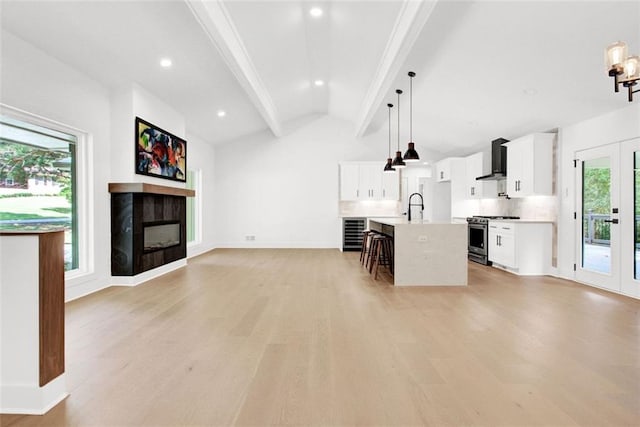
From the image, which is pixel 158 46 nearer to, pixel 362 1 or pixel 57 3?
pixel 57 3

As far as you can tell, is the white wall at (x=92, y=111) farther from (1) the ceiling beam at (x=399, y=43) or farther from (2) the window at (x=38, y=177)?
(1) the ceiling beam at (x=399, y=43)

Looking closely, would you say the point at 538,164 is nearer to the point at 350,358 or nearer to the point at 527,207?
the point at 527,207

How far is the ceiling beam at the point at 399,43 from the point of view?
329cm

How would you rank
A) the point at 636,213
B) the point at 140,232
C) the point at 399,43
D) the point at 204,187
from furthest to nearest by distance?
the point at 204,187 → the point at 140,232 → the point at 636,213 → the point at 399,43

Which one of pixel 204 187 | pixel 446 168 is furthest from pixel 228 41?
pixel 446 168

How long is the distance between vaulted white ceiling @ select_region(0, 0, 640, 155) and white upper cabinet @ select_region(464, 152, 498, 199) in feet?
2.24

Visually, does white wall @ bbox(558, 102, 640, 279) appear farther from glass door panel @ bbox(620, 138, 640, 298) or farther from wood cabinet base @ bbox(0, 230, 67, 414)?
wood cabinet base @ bbox(0, 230, 67, 414)

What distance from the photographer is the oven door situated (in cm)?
667

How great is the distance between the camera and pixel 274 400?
1902 mm

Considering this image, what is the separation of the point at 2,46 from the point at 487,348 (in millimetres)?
4976

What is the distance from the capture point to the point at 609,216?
457 cm

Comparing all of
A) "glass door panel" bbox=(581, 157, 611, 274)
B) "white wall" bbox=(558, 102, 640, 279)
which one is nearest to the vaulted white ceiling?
"white wall" bbox=(558, 102, 640, 279)

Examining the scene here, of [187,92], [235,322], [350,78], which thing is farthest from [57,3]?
[350,78]

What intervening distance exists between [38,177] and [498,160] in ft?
23.4
